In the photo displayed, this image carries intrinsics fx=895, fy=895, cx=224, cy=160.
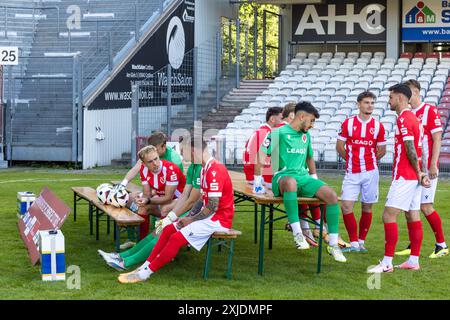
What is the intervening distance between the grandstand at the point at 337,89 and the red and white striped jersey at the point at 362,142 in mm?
10568

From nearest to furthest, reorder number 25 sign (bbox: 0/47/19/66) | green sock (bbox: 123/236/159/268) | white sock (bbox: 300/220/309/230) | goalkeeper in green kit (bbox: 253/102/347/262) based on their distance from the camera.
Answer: green sock (bbox: 123/236/159/268), goalkeeper in green kit (bbox: 253/102/347/262), white sock (bbox: 300/220/309/230), number 25 sign (bbox: 0/47/19/66)

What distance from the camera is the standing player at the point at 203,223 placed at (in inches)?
336

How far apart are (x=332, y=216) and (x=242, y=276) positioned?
1271mm

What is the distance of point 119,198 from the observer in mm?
10406

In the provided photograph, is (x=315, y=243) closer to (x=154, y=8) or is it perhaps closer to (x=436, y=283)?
(x=436, y=283)

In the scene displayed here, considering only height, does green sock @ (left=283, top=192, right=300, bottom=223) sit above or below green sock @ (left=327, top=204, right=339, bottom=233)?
above

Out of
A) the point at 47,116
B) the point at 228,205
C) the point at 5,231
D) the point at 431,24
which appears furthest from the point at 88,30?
the point at 228,205

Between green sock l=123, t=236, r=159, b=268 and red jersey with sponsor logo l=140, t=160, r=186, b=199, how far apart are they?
114cm

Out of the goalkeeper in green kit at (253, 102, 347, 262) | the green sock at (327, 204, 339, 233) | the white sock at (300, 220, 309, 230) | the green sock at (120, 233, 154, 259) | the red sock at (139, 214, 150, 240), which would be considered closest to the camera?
the green sock at (120, 233, 154, 259)

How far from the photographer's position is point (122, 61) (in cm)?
2500

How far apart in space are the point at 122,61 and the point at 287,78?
17.8 feet

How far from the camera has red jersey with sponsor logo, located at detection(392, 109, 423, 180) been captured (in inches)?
359

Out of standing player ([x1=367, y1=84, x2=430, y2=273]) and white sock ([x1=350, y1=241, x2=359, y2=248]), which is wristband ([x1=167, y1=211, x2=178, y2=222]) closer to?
standing player ([x1=367, y1=84, x2=430, y2=273])

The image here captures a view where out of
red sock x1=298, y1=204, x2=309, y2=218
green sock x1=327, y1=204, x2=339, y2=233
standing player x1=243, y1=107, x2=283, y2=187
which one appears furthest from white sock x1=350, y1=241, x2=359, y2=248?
standing player x1=243, y1=107, x2=283, y2=187
